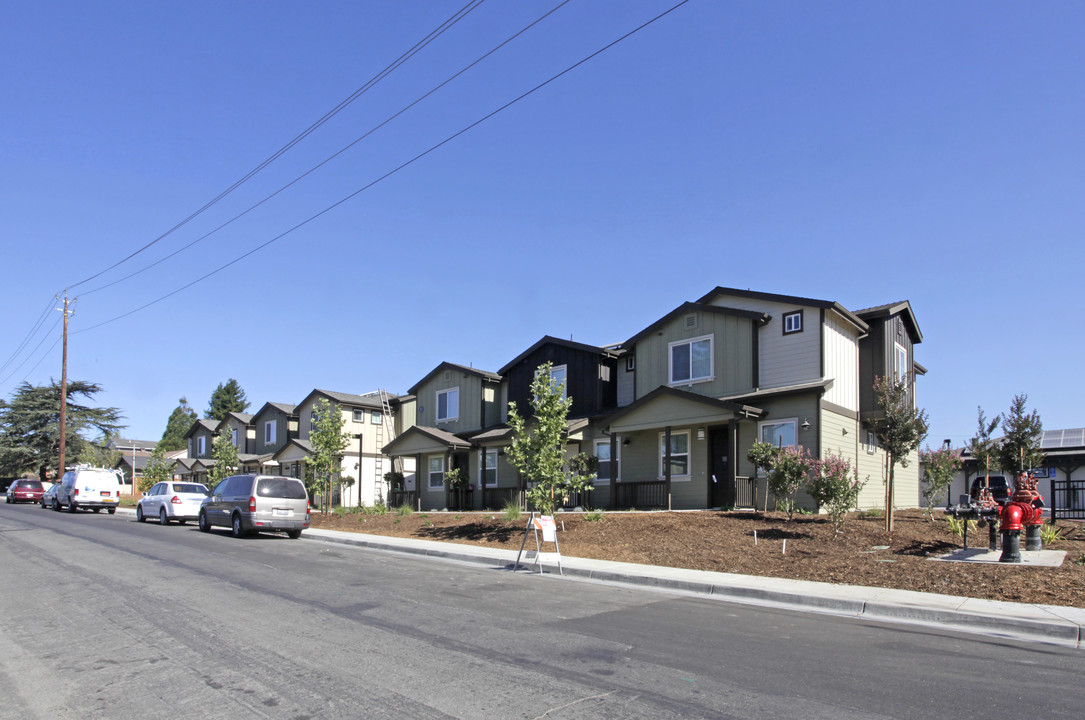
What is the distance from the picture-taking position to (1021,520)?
12836 millimetres

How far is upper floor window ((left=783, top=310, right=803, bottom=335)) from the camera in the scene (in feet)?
72.7

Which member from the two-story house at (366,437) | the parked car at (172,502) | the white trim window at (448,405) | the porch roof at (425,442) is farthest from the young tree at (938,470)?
the two-story house at (366,437)

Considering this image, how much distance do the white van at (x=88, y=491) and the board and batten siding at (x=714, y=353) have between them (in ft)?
82.2

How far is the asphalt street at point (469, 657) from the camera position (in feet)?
19.0

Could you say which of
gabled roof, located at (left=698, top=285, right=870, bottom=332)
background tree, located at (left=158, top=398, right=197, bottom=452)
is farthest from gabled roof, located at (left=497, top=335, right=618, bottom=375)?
background tree, located at (left=158, top=398, right=197, bottom=452)

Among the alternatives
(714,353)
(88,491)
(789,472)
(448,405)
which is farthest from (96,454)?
(789,472)

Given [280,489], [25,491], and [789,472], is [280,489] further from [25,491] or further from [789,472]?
[25,491]

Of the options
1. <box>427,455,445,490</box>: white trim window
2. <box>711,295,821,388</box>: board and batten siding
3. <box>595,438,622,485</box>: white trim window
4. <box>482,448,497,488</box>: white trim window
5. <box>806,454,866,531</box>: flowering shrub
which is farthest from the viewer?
<box>427,455,445,490</box>: white trim window

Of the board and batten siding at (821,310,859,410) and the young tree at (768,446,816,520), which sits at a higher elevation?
the board and batten siding at (821,310,859,410)

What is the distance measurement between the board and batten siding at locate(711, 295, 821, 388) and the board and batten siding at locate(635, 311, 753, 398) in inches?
19.6

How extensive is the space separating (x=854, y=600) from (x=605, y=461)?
16.6 meters

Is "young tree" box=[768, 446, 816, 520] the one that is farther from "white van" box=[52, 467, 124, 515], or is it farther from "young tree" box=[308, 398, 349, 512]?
"white van" box=[52, 467, 124, 515]

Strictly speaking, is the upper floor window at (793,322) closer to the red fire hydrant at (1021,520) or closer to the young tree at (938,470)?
the young tree at (938,470)

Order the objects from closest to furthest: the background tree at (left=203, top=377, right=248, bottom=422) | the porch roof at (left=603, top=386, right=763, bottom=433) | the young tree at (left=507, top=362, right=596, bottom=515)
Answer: the young tree at (left=507, top=362, right=596, bottom=515)
the porch roof at (left=603, top=386, right=763, bottom=433)
the background tree at (left=203, top=377, right=248, bottom=422)
